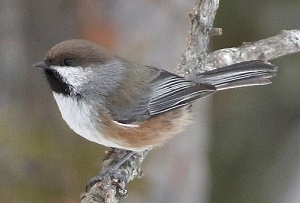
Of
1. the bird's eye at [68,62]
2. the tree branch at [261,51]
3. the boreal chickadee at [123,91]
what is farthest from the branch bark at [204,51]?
the bird's eye at [68,62]

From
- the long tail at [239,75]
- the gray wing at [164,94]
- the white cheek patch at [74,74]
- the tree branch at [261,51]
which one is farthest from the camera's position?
the tree branch at [261,51]

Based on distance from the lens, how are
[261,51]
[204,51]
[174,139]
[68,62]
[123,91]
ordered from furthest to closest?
[174,139] < [261,51] < [204,51] < [123,91] < [68,62]

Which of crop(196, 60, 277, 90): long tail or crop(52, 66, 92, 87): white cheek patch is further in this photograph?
crop(196, 60, 277, 90): long tail

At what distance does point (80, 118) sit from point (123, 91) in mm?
334

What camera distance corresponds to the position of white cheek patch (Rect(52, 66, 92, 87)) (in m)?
3.40

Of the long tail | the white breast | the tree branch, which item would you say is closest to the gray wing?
the long tail

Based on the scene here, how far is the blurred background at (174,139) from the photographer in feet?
13.6

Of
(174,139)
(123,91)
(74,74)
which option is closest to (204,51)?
(123,91)

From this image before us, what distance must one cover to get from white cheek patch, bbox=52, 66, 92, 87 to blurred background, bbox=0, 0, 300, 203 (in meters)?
0.73

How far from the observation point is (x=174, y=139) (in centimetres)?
498

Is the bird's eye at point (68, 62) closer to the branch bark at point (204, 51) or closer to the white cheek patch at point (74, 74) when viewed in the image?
the white cheek patch at point (74, 74)

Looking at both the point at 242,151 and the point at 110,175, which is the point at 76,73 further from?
the point at 242,151

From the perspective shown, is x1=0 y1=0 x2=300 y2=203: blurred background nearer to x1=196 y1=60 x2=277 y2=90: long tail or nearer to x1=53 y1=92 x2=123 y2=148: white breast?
x1=53 y1=92 x2=123 y2=148: white breast

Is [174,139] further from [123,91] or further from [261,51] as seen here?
[123,91]
